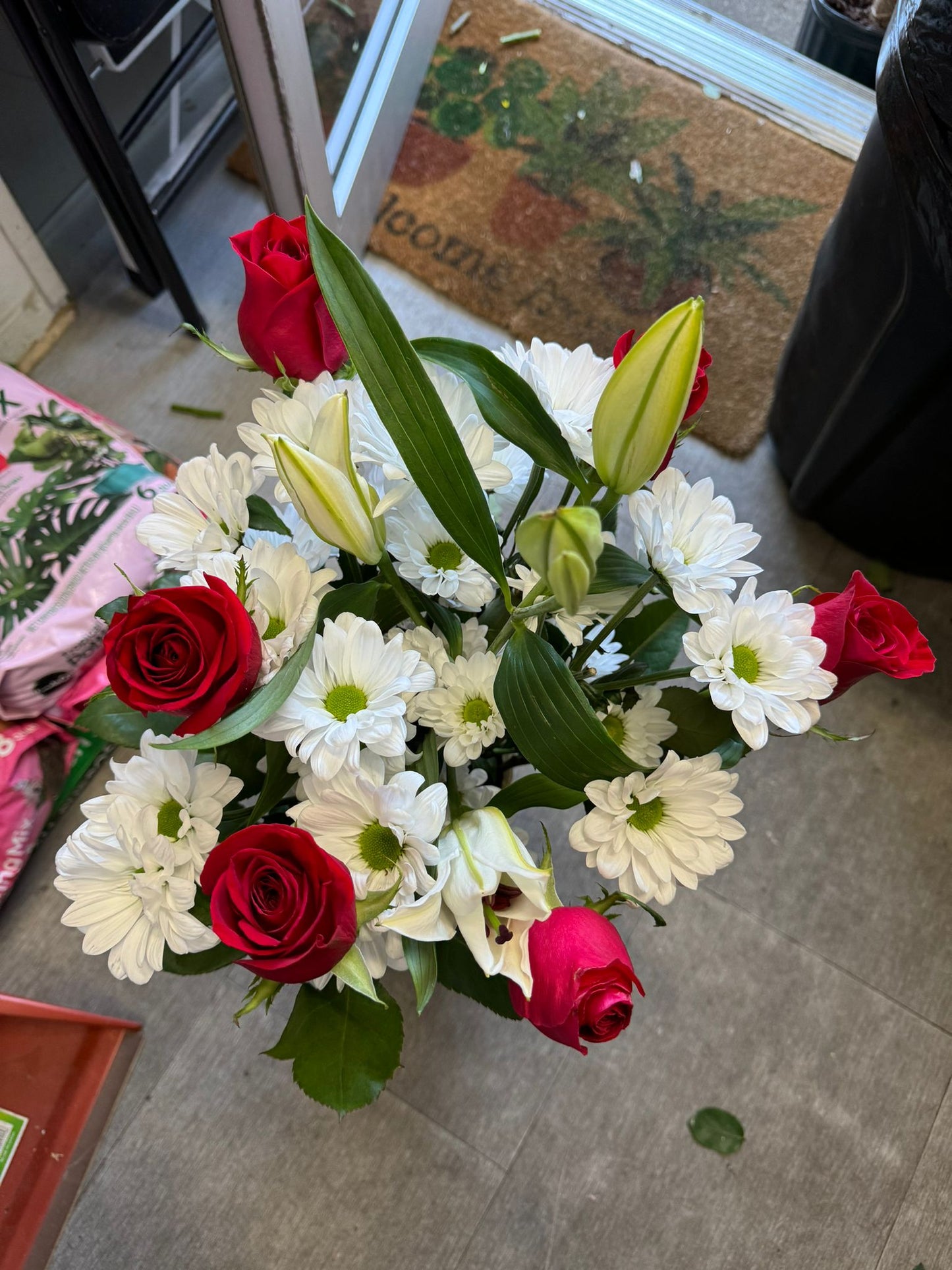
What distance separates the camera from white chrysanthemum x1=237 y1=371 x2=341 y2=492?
0.49 meters

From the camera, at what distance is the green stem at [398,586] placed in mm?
536

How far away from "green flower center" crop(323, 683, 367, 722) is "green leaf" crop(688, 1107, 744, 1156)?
87cm

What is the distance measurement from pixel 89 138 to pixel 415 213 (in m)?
0.57

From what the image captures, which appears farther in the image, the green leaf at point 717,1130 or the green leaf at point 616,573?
the green leaf at point 717,1130

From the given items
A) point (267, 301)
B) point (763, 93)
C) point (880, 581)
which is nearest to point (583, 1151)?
point (880, 581)

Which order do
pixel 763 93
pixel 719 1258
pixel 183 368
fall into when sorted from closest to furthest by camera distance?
1. pixel 719 1258
2. pixel 183 368
3. pixel 763 93

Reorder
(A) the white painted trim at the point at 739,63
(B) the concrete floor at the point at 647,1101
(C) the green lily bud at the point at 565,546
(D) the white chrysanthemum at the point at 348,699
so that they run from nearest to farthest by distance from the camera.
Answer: (C) the green lily bud at the point at 565,546 → (D) the white chrysanthemum at the point at 348,699 → (B) the concrete floor at the point at 647,1101 → (A) the white painted trim at the point at 739,63

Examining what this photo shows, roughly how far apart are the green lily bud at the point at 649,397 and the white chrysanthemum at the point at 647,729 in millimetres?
183

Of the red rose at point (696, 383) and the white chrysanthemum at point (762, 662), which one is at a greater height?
the red rose at point (696, 383)

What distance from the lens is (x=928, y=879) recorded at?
1.18 metres

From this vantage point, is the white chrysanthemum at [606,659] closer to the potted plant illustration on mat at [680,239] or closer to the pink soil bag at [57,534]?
the pink soil bag at [57,534]

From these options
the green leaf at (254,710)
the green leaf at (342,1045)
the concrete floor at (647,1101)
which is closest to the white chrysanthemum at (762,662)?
the green leaf at (254,710)

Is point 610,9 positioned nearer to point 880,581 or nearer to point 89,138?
point 89,138

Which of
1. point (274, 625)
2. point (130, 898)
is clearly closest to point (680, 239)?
point (274, 625)
